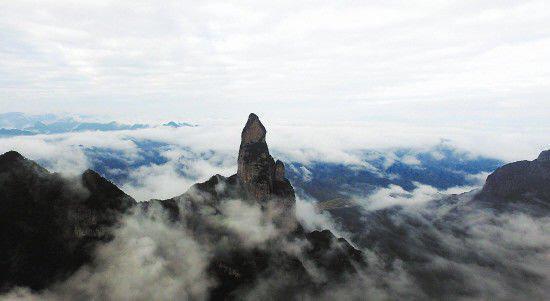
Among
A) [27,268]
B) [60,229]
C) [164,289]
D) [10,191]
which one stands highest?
[10,191]

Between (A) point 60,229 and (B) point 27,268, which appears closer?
(B) point 27,268

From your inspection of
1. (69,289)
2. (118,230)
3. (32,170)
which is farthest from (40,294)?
(32,170)

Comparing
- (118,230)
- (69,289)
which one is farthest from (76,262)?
(118,230)

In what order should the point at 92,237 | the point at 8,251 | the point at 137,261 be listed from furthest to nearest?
the point at 137,261
the point at 92,237
the point at 8,251

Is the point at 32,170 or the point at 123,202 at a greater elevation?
the point at 32,170

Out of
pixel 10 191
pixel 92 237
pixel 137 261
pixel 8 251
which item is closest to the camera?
pixel 8 251

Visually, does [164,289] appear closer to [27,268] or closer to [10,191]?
[27,268]
